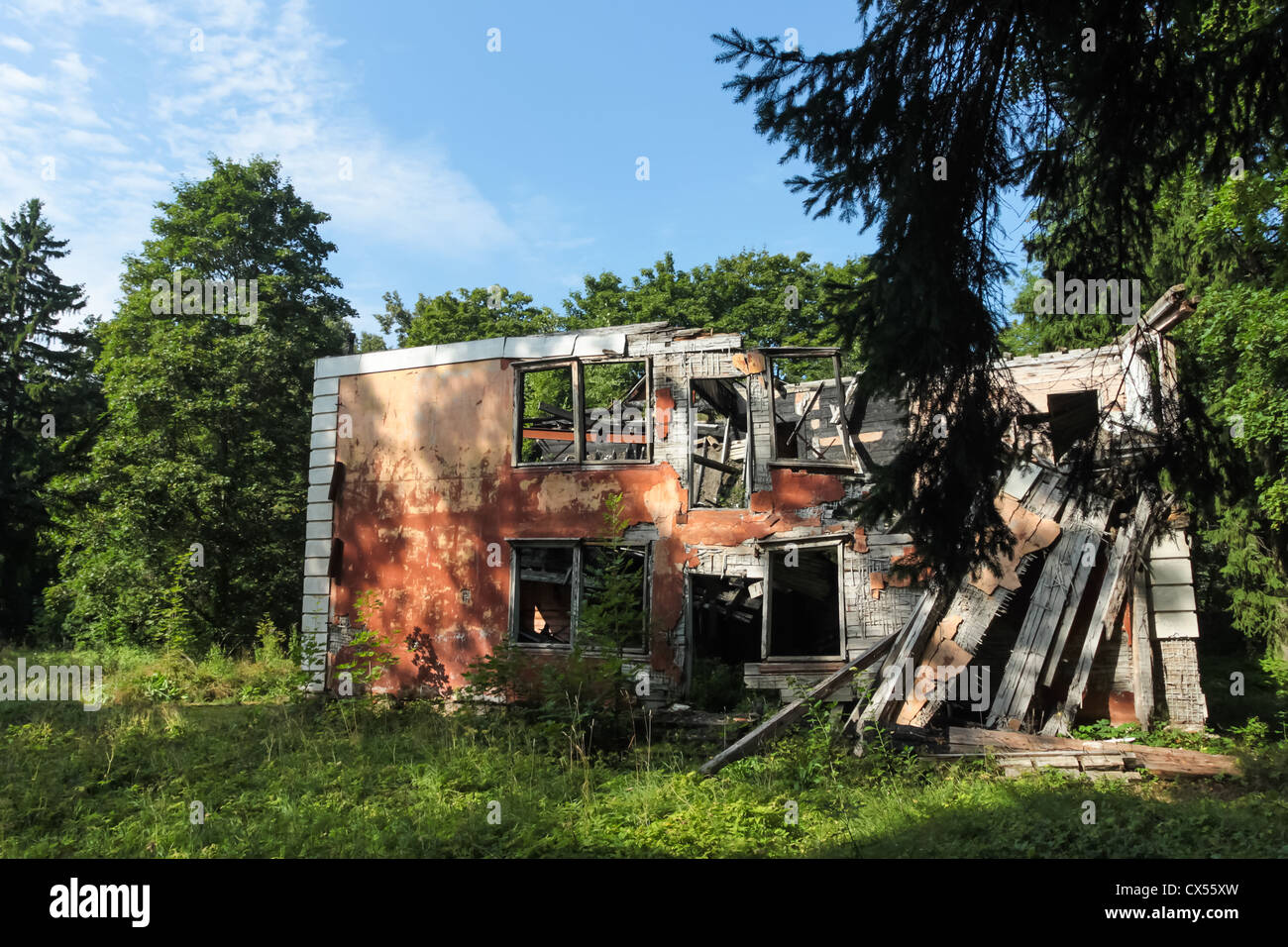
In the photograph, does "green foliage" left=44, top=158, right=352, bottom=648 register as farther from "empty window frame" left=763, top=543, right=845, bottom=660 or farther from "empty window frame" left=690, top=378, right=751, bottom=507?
"empty window frame" left=763, top=543, right=845, bottom=660

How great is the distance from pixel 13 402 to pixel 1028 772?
11.2 meters

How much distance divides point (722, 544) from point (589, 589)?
229 cm

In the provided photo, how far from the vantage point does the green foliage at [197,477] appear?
1991 cm

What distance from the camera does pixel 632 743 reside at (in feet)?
30.7

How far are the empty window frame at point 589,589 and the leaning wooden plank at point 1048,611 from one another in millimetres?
4704

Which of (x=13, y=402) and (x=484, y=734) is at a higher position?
(x=13, y=402)

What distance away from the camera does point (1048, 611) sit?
10.5 metres

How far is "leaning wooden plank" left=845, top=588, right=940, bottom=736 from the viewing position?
9.42 m

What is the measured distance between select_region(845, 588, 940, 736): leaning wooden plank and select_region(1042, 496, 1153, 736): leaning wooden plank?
6.48ft

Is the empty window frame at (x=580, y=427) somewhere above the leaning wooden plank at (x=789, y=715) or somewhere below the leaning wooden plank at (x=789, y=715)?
above

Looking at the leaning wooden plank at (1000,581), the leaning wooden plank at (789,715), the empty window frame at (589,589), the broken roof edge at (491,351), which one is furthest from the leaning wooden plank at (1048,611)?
the broken roof edge at (491,351)

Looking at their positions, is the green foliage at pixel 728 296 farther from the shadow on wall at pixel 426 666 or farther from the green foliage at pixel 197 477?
the shadow on wall at pixel 426 666
